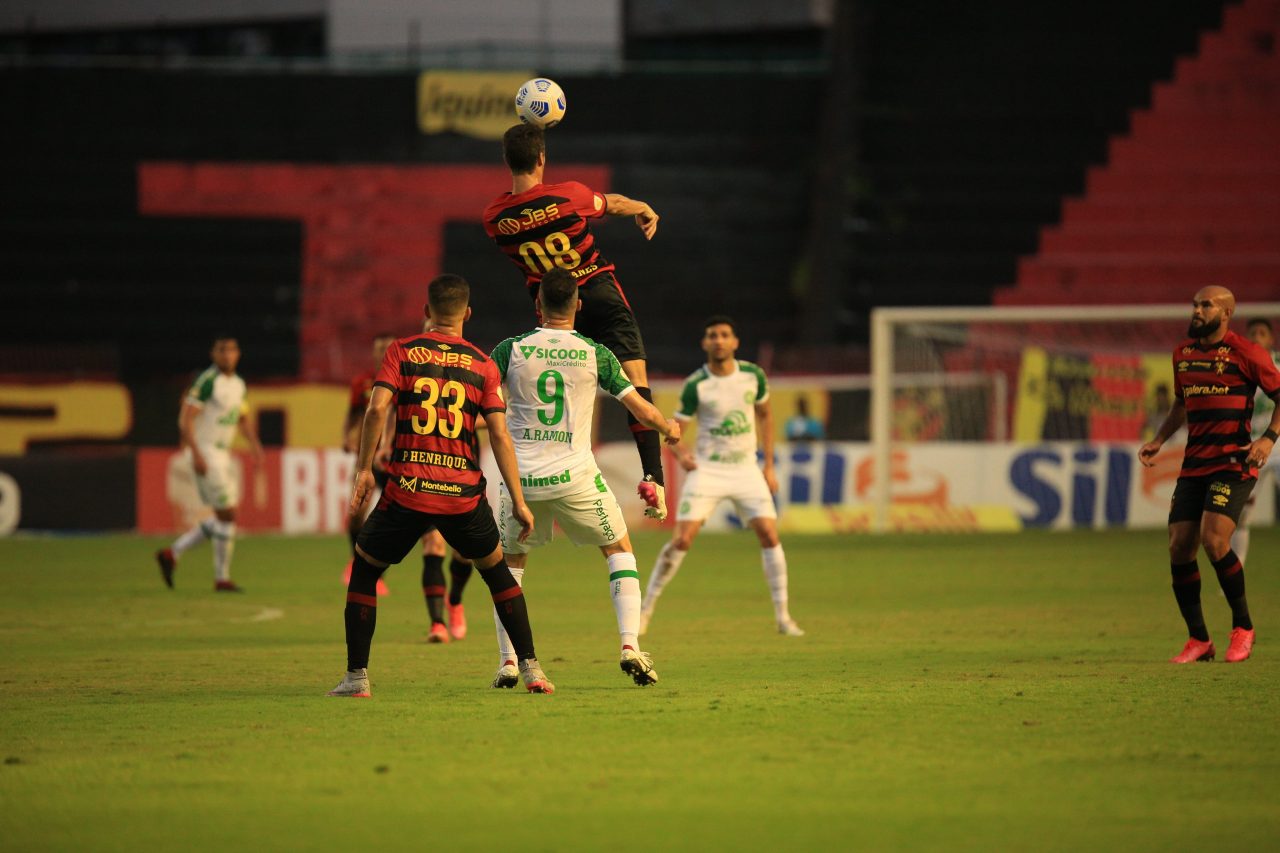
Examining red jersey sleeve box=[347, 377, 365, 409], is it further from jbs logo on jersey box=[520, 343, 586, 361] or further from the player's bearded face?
the player's bearded face

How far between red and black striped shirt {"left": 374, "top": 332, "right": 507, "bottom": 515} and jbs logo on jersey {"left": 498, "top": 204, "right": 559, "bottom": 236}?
3.82 feet

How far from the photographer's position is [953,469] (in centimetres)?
2295

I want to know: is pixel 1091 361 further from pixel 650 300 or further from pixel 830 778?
pixel 830 778

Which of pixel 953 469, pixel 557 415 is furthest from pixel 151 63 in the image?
pixel 557 415

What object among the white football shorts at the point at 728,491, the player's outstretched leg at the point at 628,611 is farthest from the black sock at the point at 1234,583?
the white football shorts at the point at 728,491

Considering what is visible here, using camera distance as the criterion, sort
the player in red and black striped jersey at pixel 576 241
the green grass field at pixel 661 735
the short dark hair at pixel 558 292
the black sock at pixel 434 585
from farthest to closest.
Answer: the black sock at pixel 434 585 < the player in red and black striped jersey at pixel 576 241 < the short dark hair at pixel 558 292 < the green grass field at pixel 661 735

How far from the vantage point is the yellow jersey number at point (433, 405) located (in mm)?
7902

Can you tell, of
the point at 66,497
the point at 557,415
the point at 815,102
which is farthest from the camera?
the point at 815,102

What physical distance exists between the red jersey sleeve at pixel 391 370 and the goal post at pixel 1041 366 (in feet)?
→ 49.6

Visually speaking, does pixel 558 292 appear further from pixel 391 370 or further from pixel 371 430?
pixel 371 430

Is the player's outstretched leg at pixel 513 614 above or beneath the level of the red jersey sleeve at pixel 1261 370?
beneath

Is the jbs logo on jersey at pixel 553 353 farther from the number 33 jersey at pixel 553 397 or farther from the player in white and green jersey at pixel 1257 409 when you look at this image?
the player in white and green jersey at pixel 1257 409

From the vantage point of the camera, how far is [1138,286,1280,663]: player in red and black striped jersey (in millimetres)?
9461

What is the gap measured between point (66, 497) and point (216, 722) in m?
16.2
